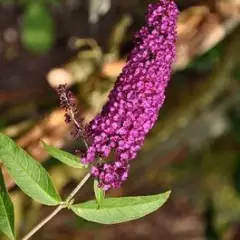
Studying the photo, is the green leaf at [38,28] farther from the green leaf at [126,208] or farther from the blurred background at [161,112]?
the green leaf at [126,208]

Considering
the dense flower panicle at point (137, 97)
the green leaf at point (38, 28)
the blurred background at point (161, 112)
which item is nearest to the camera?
the dense flower panicle at point (137, 97)

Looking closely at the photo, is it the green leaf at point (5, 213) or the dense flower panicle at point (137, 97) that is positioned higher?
the dense flower panicle at point (137, 97)

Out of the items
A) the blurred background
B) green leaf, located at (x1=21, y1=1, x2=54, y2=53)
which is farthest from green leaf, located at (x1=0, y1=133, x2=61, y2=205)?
Answer: green leaf, located at (x1=21, y1=1, x2=54, y2=53)

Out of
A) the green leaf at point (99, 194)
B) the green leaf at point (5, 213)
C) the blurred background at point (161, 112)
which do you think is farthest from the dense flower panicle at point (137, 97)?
the blurred background at point (161, 112)

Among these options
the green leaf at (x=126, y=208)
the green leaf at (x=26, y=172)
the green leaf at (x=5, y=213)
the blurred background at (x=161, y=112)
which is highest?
the blurred background at (x=161, y=112)

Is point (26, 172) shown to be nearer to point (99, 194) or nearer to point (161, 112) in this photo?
point (99, 194)

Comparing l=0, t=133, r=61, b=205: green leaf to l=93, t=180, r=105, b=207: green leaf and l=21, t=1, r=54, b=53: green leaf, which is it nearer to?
l=93, t=180, r=105, b=207: green leaf
